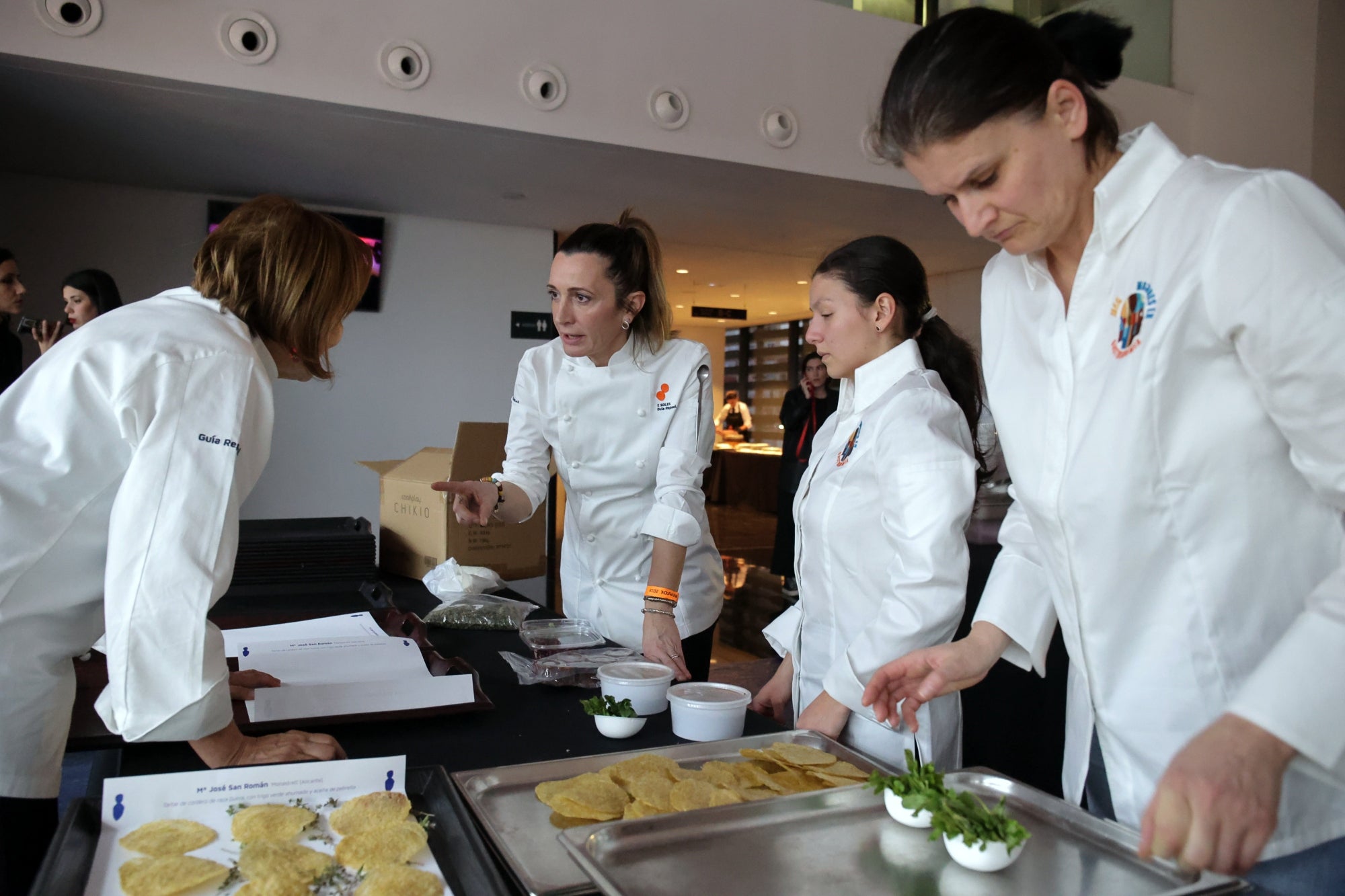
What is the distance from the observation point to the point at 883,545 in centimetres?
149

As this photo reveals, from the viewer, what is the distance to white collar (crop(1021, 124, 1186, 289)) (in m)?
0.94

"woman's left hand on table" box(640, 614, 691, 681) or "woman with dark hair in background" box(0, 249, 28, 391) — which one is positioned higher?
"woman with dark hair in background" box(0, 249, 28, 391)

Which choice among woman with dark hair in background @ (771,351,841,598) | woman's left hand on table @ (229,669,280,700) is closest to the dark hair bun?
woman's left hand on table @ (229,669,280,700)

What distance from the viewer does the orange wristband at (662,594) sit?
1811 mm

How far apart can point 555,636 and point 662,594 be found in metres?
0.27

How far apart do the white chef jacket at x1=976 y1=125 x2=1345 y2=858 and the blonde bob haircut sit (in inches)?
34.6

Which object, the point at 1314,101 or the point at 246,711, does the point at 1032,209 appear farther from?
the point at 1314,101

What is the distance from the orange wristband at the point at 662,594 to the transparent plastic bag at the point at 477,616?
0.26 m

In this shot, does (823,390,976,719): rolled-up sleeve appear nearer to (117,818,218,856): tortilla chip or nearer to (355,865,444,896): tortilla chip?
(355,865,444,896): tortilla chip

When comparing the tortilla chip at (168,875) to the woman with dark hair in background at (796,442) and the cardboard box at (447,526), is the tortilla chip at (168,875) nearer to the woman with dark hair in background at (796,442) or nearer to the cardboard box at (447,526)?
the cardboard box at (447,526)

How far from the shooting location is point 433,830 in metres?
0.87

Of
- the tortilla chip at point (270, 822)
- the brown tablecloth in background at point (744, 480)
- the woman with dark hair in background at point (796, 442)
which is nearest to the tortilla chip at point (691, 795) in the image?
the tortilla chip at point (270, 822)

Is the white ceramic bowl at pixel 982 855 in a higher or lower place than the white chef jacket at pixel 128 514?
lower

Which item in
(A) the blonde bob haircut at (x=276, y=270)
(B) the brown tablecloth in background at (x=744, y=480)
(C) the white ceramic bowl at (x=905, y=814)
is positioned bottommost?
(B) the brown tablecloth in background at (x=744, y=480)
